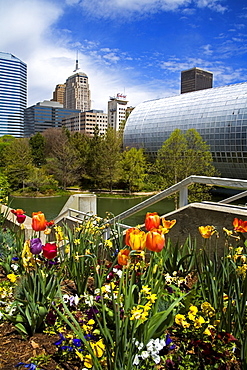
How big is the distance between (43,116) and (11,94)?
14106 mm

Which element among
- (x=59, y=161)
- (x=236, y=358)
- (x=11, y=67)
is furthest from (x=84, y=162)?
(x=11, y=67)

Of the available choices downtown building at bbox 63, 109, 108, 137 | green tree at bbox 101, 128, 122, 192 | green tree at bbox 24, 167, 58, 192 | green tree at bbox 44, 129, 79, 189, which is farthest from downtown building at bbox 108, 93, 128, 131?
green tree at bbox 24, 167, 58, 192

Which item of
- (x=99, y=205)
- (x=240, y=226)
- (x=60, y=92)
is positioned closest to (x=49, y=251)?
(x=240, y=226)

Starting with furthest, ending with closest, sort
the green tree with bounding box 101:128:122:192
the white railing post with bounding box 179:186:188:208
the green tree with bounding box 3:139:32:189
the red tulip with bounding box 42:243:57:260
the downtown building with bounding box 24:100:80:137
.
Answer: the downtown building with bounding box 24:100:80:137 < the green tree with bounding box 101:128:122:192 < the green tree with bounding box 3:139:32:189 < the white railing post with bounding box 179:186:188:208 < the red tulip with bounding box 42:243:57:260

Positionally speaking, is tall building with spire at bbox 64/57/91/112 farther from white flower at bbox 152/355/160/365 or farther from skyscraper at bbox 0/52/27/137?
white flower at bbox 152/355/160/365

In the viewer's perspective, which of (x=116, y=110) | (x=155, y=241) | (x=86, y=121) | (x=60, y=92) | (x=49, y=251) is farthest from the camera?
(x=60, y=92)

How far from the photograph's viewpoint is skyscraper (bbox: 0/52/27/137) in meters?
122

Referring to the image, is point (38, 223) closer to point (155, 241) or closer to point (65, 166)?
point (155, 241)

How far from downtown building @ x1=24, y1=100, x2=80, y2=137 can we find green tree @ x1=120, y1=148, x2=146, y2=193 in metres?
102

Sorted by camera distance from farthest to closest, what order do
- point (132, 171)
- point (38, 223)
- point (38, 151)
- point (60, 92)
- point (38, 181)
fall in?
1. point (60, 92)
2. point (38, 151)
3. point (132, 171)
4. point (38, 181)
5. point (38, 223)

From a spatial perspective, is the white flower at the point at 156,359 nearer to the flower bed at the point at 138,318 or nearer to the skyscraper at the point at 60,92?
the flower bed at the point at 138,318

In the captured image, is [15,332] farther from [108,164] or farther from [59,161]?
[59,161]

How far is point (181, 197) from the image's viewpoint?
397 centimetres

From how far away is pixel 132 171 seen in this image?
32.5 m
